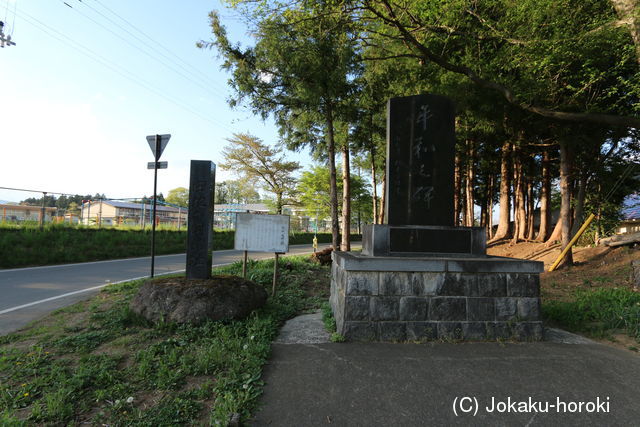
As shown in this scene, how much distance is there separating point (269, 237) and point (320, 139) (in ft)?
23.2

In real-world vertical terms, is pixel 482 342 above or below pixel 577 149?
below

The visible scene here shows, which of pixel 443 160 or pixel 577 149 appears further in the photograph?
pixel 577 149

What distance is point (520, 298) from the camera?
3.81 metres

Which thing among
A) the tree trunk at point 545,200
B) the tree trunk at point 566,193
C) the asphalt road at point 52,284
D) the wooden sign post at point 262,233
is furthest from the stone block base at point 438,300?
the tree trunk at point 545,200

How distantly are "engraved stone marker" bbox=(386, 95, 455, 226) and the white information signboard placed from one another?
6.92 feet

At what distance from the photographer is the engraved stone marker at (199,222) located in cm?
486

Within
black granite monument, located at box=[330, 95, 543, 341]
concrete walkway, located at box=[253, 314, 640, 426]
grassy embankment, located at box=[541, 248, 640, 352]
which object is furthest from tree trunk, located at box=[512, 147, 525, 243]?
concrete walkway, located at box=[253, 314, 640, 426]

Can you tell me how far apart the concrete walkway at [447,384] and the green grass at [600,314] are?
0.78 m

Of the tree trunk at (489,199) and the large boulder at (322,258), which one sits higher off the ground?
the tree trunk at (489,199)

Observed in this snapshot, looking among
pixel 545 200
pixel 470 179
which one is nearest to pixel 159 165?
pixel 470 179

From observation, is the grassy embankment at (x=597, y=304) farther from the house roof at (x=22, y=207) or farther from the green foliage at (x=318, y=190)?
the green foliage at (x=318, y=190)

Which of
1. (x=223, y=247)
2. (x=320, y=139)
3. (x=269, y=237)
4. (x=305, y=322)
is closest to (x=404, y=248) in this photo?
(x=305, y=322)

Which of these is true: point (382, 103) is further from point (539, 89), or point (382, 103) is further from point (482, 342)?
point (482, 342)

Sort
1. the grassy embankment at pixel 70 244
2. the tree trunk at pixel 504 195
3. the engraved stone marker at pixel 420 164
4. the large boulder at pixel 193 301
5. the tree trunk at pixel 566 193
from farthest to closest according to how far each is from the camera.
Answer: the tree trunk at pixel 504 195
the grassy embankment at pixel 70 244
the tree trunk at pixel 566 193
the engraved stone marker at pixel 420 164
the large boulder at pixel 193 301
